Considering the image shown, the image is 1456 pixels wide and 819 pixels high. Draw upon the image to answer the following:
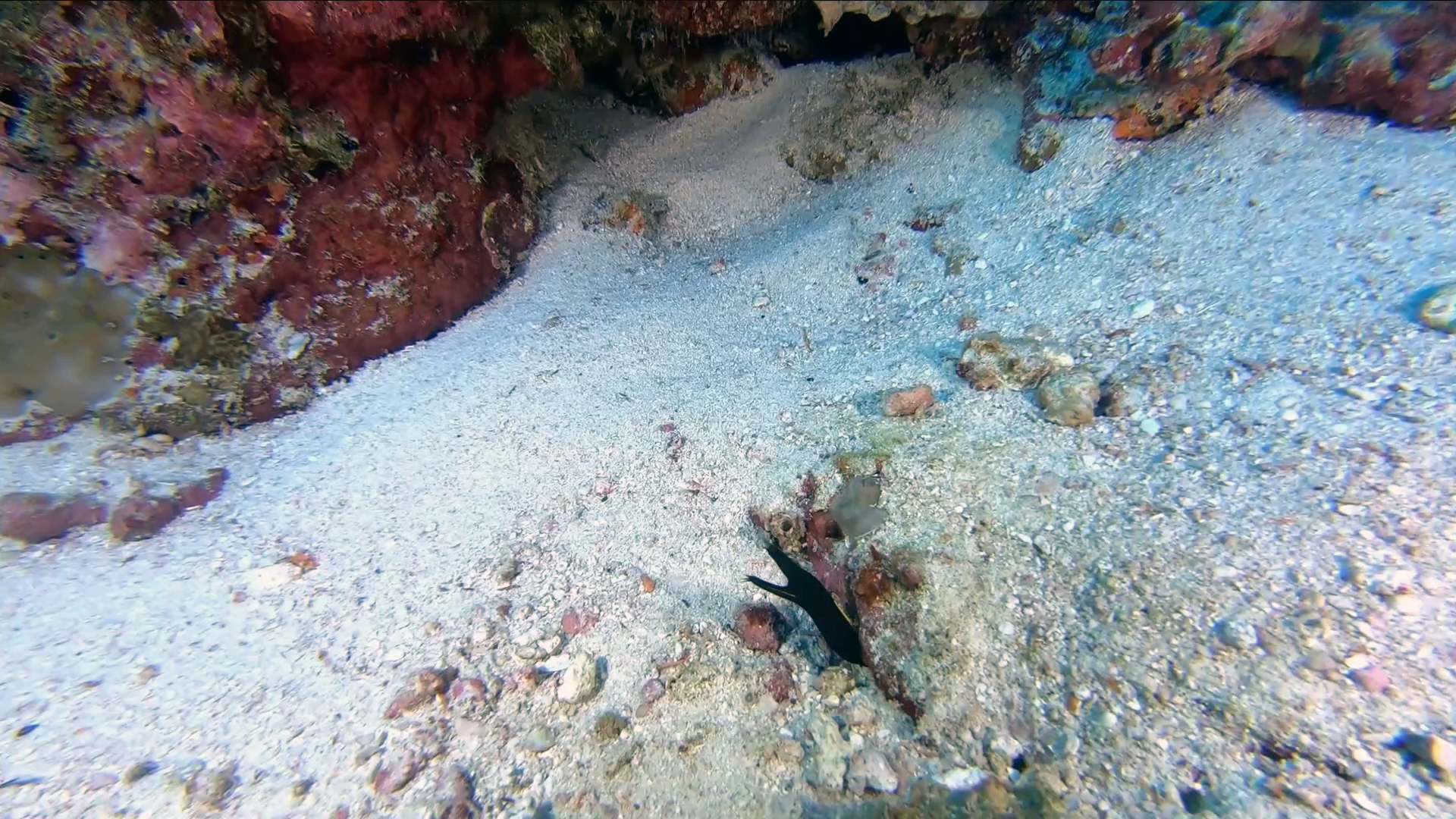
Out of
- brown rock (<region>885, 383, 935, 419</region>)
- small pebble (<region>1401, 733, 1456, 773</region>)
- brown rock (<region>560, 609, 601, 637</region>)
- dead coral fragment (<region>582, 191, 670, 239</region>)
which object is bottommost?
small pebble (<region>1401, 733, 1456, 773</region>)

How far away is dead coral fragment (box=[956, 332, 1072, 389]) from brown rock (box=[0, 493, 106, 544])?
3893 mm

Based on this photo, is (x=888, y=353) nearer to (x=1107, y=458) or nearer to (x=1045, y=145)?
(x=1107, y=458)

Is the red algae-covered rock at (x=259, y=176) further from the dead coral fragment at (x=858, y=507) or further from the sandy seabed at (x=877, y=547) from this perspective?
the dead coral fragment at (x=858, y=507)

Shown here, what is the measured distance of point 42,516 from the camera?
2.45 meters

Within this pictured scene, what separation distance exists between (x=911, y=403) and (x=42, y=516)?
3708 mm

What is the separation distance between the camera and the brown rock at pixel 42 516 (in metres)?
2.42

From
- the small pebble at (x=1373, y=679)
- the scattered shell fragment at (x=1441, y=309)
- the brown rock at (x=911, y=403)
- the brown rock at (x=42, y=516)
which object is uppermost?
the brown rock at (x=42, y=516)

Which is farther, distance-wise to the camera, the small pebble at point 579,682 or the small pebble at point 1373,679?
the small pebble at point 579,682

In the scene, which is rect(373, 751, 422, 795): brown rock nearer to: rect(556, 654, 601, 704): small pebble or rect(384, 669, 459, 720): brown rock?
rect(384, 669, 459, 720): brown rock

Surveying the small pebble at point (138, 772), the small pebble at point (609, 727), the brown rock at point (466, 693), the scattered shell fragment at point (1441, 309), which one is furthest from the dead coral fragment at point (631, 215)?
the scattered shell fragment at point (1441, 309)

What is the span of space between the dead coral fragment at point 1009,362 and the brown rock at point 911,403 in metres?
0.23

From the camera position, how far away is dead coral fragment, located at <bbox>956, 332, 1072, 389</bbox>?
104 inches

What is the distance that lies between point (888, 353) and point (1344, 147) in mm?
2431

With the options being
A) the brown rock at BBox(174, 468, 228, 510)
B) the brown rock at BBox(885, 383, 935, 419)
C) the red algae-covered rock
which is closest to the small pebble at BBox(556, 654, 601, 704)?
the brown rock at BBox(885, 383, 935, 419)
